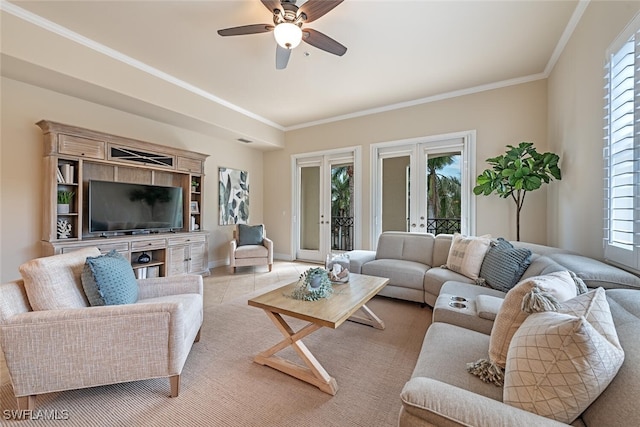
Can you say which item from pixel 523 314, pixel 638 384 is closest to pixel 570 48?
pixel 523 314

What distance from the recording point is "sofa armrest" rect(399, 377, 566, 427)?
722mm

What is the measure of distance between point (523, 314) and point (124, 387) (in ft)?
7.45

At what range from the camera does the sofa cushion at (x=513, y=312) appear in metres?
1.11

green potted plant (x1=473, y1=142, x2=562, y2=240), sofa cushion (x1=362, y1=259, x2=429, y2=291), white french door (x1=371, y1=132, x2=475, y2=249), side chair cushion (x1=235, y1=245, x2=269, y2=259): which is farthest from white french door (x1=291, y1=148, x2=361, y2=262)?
green potted plant (x1=473, y1=142, x2=562, y2=240)

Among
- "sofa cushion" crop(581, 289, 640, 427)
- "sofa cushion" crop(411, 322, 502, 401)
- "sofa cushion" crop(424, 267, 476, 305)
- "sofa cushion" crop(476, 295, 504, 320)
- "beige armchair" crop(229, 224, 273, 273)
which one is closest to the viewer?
"sofa cushion" crop(581, 289, 640, 427)

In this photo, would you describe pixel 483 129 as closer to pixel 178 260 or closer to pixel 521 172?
pixel 521 172

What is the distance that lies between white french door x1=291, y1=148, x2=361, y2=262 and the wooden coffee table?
10.1 ft

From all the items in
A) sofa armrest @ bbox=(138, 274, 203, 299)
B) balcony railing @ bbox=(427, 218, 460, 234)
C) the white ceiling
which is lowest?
sofa armrest @ bbox=(138, 274, 203, 299)

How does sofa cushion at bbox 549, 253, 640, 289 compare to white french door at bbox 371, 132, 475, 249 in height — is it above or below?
below


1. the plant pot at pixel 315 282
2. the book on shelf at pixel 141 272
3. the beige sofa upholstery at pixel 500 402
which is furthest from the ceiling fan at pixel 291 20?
the book on shelf at pixel 141 272

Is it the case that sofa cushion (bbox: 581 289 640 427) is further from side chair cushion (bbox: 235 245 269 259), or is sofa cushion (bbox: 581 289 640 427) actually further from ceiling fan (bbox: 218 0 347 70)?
side chair cushion (bbox: 235 245 269 259)

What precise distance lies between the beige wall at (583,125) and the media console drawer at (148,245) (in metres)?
4.78

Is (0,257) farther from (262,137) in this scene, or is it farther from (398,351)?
(398,351)

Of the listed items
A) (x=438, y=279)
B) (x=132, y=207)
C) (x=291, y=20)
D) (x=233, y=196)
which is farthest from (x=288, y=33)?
(x=233, y=196)
